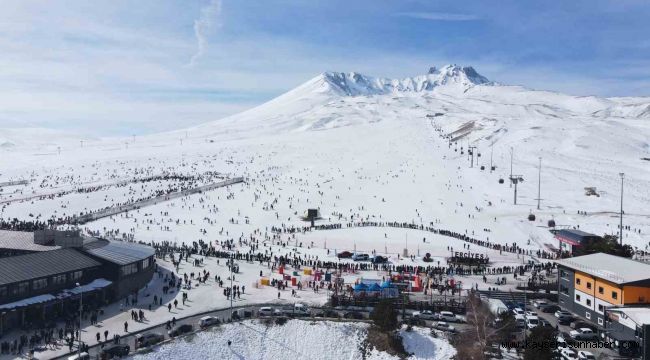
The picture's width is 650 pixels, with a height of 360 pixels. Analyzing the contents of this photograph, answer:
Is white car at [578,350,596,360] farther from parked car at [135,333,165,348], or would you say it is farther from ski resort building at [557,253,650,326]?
parked car at [135,333,165,348]

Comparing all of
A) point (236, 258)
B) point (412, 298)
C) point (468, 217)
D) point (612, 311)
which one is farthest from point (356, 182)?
point (612, 311)

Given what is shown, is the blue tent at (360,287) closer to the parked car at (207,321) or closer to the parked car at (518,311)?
the parked car at (518,311)

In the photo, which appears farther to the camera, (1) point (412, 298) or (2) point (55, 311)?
(1) point (412, 298)

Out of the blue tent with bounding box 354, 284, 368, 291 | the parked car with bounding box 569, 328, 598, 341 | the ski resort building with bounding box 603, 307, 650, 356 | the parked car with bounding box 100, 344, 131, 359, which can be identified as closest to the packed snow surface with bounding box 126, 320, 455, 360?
the parked car with bounding box 100, 344, 131, 359

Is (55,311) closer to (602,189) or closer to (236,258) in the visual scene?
(236,258)

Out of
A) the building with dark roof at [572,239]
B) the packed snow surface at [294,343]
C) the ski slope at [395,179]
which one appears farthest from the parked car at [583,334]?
the ski slope at [395,179]

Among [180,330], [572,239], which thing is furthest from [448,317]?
[572,239]
